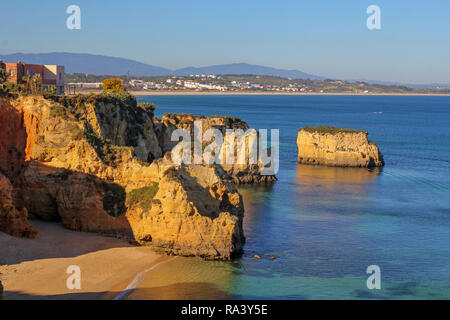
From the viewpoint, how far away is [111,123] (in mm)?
42156

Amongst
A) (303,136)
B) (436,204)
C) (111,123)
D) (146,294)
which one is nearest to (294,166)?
(303,136)

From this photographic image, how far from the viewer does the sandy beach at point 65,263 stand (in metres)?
24.5

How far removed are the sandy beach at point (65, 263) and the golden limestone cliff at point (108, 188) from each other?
101cm

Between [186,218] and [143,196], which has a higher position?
[143,196]

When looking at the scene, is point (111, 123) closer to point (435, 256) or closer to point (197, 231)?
point (197, 231)

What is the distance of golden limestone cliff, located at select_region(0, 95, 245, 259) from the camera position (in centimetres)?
2920

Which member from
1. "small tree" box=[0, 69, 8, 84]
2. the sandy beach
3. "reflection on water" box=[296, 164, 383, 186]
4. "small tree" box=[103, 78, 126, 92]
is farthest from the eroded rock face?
"small tree" box=[103, 78, 126, 92]

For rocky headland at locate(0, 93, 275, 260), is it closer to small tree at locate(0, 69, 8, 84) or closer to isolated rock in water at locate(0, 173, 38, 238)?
isolated rock in water at locate(0, 173, 38, 238)

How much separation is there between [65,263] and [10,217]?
380 cm

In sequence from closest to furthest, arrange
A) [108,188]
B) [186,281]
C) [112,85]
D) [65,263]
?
[186,281] < [65,263] < [108,188] < [112,85]

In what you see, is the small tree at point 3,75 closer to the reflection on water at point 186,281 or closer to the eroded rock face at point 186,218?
the eroded rock face at point 186,218

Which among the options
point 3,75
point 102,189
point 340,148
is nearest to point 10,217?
point 102,189

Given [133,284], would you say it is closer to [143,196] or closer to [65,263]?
[65,263]

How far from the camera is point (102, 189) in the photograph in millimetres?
31625
